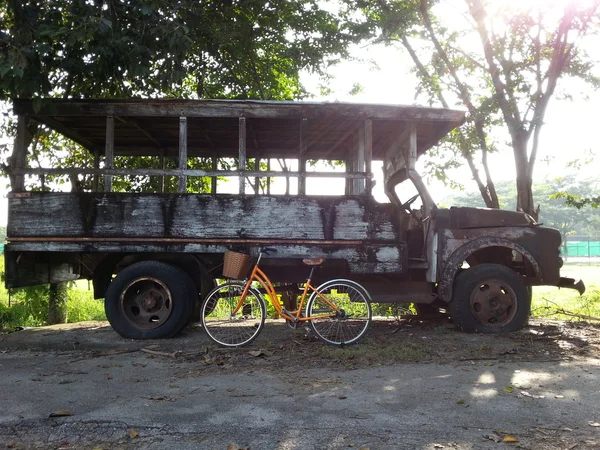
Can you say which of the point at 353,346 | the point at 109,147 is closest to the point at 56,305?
the point at 109,147

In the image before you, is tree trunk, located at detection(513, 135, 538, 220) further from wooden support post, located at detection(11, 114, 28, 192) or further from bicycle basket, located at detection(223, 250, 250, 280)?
wooden support post, located at detection(11, 114, 28, 192)

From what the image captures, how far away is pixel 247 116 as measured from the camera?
6406 mm

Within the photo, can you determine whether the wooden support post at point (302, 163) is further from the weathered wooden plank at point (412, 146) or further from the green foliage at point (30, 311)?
the green foliage at point (30, 311)

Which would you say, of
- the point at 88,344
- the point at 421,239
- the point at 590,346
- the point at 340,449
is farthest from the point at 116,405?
the point at 590,346

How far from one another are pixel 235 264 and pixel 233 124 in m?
2.35

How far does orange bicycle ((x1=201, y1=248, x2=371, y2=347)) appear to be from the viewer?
5801mm

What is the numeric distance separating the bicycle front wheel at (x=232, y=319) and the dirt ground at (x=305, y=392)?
0.60 ft

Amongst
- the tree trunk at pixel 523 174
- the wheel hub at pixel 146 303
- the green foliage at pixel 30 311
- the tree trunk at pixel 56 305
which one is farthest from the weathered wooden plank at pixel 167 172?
the tree trunk at pixel 523 174

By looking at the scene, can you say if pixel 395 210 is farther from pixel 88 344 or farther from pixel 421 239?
pixel 88 344

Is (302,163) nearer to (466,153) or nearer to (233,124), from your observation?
(233,124)

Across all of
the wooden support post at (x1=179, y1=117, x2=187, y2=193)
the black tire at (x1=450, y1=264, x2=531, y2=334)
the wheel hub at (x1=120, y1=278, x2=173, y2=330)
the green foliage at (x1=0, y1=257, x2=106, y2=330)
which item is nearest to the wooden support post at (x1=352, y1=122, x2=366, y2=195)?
the black tire at (x1=450, y1=264, x2=531, y2=334)

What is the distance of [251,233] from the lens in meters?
6.21

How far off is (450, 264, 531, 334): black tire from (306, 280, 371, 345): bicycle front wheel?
4.44ft

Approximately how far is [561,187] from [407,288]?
59779mm
